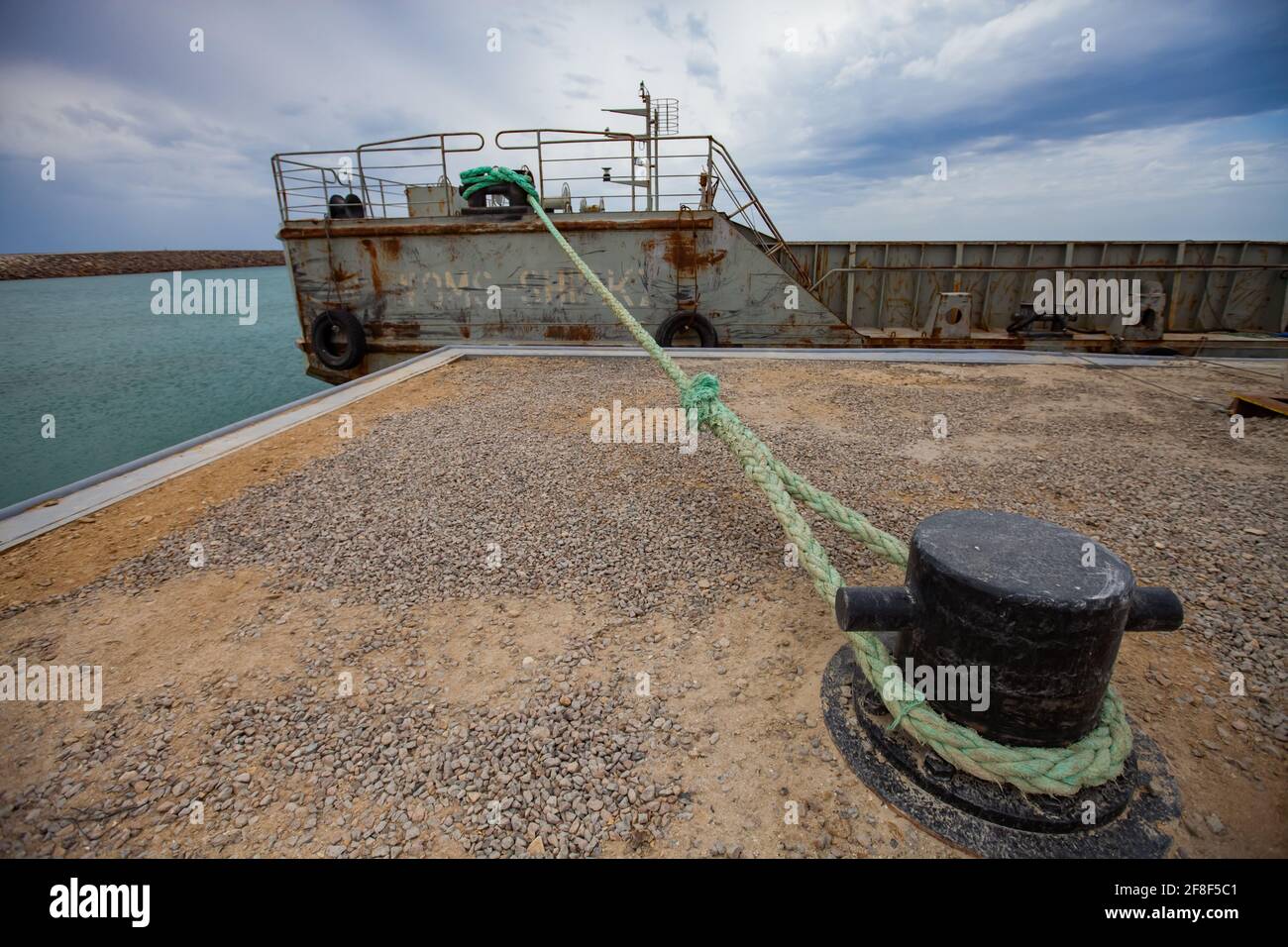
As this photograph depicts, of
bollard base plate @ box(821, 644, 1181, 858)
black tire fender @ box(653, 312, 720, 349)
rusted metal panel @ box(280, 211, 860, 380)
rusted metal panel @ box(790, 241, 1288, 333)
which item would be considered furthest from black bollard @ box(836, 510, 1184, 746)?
rusted metal panel @ box(790, 241, 1288, 333)

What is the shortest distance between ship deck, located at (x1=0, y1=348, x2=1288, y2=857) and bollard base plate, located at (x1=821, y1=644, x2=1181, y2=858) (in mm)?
64

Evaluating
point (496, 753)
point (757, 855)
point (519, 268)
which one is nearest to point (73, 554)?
point (496, 753)

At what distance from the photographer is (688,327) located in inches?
421

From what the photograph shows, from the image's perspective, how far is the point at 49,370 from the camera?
23.6 metres

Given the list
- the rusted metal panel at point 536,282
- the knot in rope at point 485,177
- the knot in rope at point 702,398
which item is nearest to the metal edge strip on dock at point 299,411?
the rusted metal panel at point 536,282

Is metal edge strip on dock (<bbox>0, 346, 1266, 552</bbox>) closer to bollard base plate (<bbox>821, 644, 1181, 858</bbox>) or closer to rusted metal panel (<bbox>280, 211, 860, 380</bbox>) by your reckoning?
rusted metal panel (<bbox>280, 211, 860, 380</bbox>)

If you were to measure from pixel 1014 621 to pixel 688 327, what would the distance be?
31.3 ft

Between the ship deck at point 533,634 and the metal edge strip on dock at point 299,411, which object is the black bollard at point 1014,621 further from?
the metal edge strip on dock at point 299,411

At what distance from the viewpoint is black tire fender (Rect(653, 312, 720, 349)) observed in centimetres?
1061

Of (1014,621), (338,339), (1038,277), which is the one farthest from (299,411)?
(1038,277)

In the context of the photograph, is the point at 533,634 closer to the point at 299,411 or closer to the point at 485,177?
the point at 299,411

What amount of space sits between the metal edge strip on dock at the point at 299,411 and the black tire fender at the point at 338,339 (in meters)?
3.15

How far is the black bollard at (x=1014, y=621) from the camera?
1662 millimetres

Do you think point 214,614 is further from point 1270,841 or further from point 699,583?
point 1270,841
